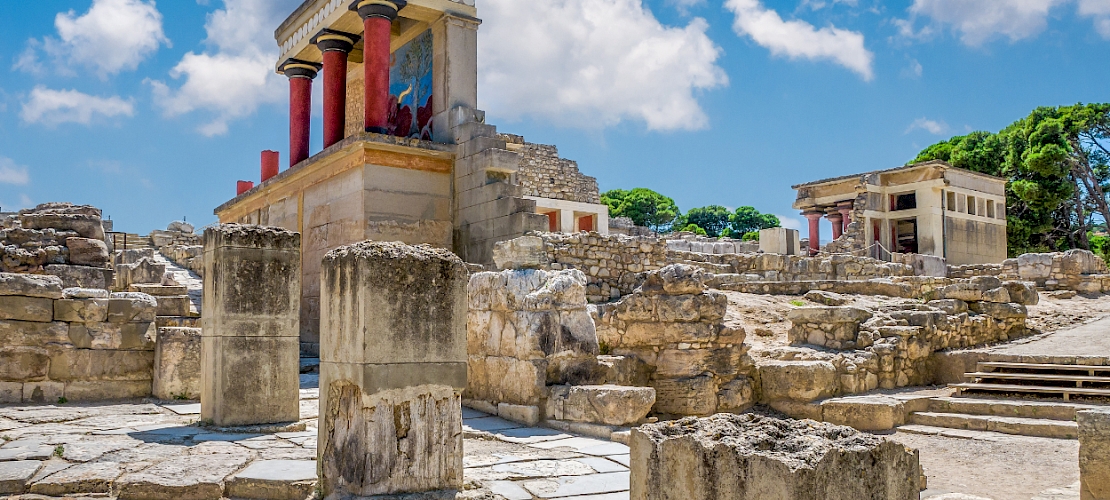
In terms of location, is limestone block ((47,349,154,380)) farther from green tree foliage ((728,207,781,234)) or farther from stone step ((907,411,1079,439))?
green tree foliage ((728,207,781,234))

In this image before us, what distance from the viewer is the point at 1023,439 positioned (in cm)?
826

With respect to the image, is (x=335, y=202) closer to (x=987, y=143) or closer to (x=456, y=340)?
(x=456, y=340)

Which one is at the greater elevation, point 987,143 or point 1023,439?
point 987,143

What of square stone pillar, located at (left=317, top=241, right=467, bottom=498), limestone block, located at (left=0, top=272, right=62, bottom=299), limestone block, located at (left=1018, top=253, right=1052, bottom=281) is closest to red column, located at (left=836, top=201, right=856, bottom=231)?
limestone block, located at (left=1018, top=253, right=1052, bottom=281)

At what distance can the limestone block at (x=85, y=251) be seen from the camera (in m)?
12.9

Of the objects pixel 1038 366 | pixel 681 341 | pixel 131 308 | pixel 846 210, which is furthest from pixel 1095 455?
pixel 846 210

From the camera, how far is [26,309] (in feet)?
26.1

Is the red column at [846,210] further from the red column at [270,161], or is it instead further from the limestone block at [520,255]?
the limestone block at [520,255]

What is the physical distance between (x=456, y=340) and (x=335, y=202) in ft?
31.0

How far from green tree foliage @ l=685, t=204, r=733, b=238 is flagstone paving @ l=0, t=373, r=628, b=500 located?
185 ft

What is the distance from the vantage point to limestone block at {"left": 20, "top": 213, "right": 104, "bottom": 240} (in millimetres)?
13148

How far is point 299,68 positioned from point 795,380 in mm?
12650

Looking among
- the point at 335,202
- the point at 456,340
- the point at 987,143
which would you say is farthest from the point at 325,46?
the point at 987,143

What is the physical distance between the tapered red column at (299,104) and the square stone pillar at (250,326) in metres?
10.6
